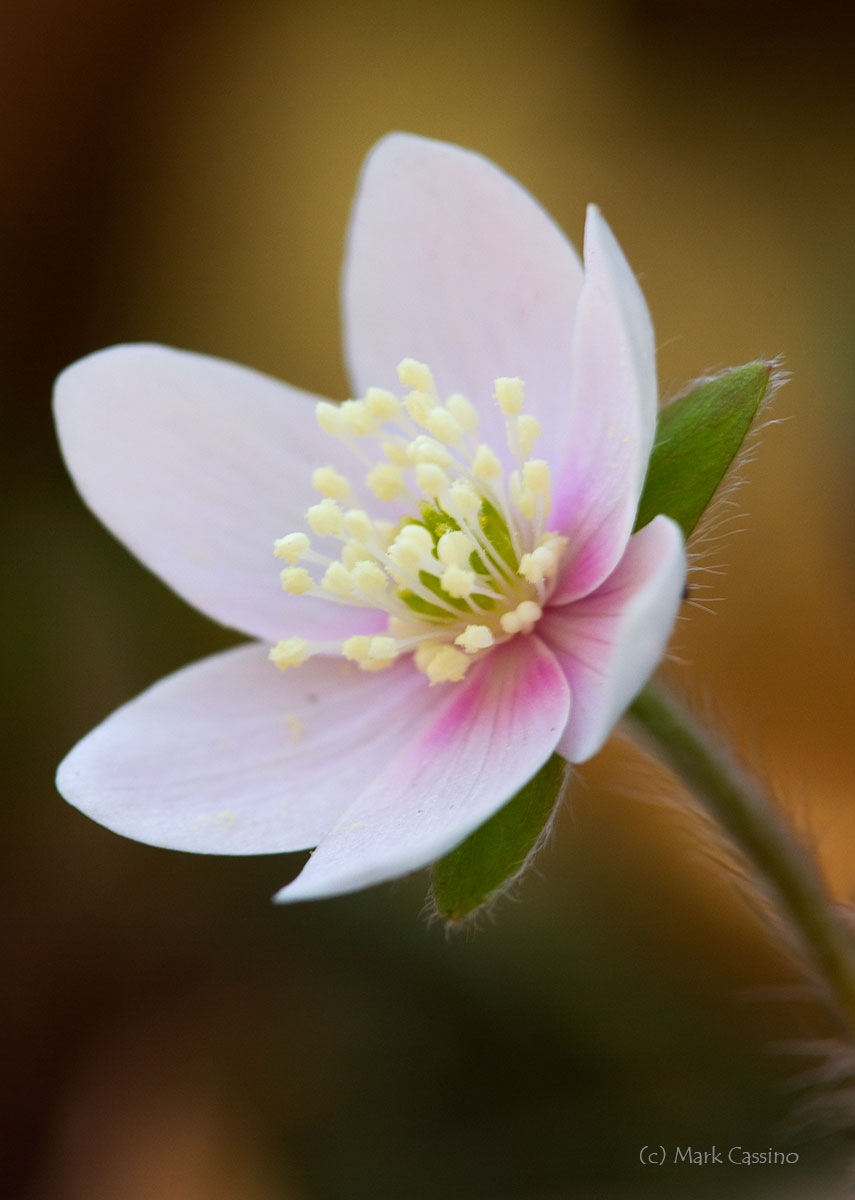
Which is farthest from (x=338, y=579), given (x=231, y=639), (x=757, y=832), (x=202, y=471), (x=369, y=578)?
(x=231, y=639)

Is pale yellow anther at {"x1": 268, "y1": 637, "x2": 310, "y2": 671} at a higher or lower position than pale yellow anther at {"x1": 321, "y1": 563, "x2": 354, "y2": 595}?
lower

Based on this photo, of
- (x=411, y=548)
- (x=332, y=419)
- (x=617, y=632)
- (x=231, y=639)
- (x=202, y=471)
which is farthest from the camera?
(x=231, y=639)

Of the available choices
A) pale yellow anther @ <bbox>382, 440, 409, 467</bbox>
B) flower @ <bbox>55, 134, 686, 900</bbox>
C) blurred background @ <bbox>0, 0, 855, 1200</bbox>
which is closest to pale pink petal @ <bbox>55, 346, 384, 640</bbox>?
flower @ <bbox>55, 134, 686, 900</bbox>

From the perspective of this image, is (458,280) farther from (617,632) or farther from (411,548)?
(617,632)

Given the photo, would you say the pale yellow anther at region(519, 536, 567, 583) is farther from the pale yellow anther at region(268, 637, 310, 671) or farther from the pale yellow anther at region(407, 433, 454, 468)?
the pale yellow anther at region(268, 637, 310, 671)

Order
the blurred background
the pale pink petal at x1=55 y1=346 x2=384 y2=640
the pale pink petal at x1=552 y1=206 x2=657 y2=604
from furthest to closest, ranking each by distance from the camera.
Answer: the blurred background
the pale pink petal at x1=55 y1=346 x2=384 y2=640
the pale pink petal at x1=552 y1=206 x2=657 y2=604

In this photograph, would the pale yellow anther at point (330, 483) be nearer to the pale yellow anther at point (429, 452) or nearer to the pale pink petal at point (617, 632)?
the pale yellow anther at point (429, 452)
